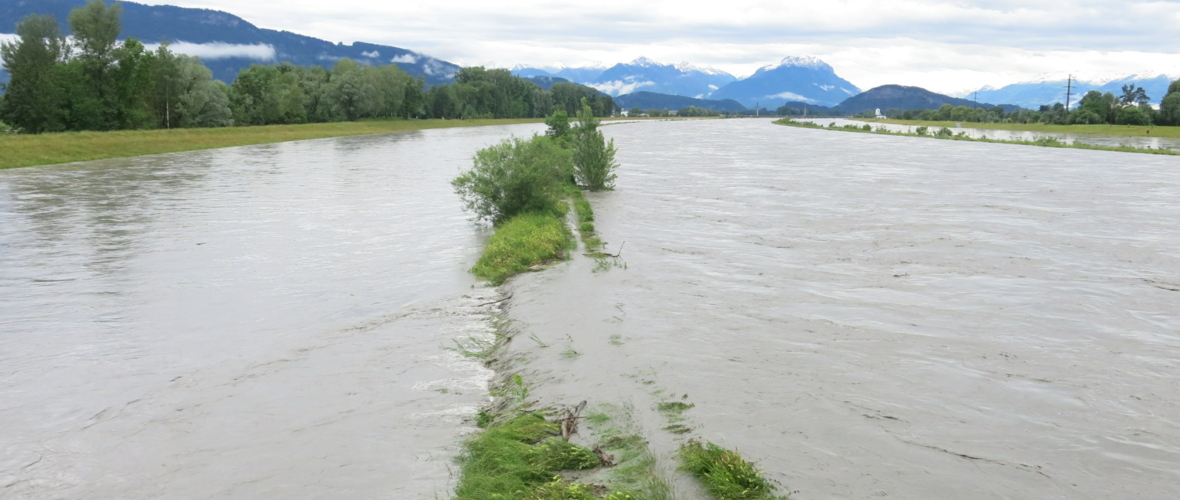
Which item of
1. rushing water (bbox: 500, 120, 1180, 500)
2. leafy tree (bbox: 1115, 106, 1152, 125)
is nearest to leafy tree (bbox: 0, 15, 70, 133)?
rushing water (bbox: 500, 120, 1180, 500)

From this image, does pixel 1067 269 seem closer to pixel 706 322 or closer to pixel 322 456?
pixel 706 322

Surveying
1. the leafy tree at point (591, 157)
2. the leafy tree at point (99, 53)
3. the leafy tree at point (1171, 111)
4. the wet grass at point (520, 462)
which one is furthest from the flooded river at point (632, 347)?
the leafy tree at point (1171, 111)

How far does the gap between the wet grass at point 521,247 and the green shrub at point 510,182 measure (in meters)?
1.49

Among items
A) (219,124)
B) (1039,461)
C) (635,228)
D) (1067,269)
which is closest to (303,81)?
(219,124)

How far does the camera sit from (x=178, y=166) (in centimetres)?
4712

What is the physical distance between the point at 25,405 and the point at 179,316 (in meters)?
4.25

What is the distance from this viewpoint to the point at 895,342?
12289 millimetres

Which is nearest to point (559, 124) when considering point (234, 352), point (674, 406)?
point (234, 352)

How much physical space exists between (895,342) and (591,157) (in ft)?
74.5

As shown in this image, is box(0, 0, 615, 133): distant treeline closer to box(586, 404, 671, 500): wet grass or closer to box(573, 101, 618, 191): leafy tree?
Answer: box(573, 101, 618, 191): leafy tree

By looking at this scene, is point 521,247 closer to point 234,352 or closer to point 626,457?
point 234,352

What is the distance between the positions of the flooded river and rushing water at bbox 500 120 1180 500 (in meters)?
0.05

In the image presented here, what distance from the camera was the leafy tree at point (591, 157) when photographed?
33.8 m

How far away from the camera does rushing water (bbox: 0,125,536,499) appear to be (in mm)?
8414
